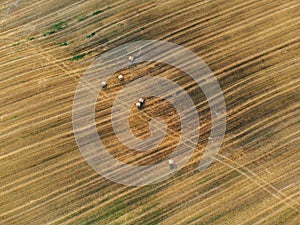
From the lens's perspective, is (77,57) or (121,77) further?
(77,57)

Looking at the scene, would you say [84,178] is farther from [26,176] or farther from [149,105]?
[149,105]

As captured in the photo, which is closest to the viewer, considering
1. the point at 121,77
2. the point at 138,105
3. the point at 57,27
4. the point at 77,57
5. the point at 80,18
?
the point at 138,105

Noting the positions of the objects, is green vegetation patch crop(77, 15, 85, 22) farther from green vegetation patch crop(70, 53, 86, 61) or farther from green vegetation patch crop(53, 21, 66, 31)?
green vegetation patch crop(70, 53, 86, 61)

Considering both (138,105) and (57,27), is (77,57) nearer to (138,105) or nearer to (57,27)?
(57,27)

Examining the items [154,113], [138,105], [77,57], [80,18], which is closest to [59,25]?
[80,18]

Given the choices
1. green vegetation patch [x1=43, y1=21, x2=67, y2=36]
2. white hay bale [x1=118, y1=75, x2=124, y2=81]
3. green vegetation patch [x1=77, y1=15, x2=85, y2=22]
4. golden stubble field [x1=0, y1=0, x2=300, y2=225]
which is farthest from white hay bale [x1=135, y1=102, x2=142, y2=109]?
green vegetation patch [x1=43, y1=21, x2=67, y2=36]

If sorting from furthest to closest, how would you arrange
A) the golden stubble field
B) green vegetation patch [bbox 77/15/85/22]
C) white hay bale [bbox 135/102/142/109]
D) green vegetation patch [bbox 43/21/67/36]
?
green vegetation patch [bbox 77/15/85/22]
green vegetation patch [bbox 43/21/67/36]
white hay bale [bbox 135/102/142/109]
the golden stubble field

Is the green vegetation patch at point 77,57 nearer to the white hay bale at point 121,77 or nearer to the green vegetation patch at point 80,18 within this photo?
the green vegetation patch at point 80,18

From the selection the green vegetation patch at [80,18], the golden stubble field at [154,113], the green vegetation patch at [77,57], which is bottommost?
the golden stubble field at [154,113]

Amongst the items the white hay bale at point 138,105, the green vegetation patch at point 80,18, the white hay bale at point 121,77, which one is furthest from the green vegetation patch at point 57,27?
the white hay bale at point 138,105
